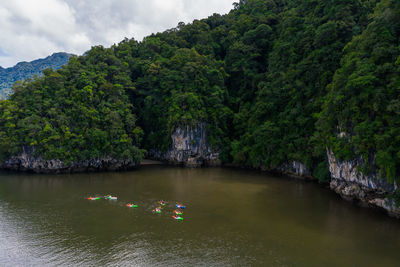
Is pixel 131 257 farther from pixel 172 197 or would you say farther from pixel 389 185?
pixel 389 185

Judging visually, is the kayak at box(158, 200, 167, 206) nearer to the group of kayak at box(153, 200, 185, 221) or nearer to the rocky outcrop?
the group of kayak at box(153, 200, 185, 221)

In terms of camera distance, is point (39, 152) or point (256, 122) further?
point (256, 122)

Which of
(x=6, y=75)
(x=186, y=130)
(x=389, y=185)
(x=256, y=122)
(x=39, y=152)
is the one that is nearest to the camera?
(x=389, y=185)

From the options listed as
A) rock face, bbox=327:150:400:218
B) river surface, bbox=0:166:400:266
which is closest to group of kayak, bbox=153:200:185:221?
river surface, bbox=0:166:400:266

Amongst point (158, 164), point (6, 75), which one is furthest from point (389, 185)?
point (6, 75)

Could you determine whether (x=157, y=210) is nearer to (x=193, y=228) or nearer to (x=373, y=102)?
(x=193, y=228)

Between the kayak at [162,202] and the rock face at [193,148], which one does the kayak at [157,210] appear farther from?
the rock face at [193,148]

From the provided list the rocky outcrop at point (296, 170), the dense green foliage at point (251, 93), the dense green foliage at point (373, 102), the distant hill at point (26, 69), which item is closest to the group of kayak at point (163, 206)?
the dense green foliage at point (251, 93)
